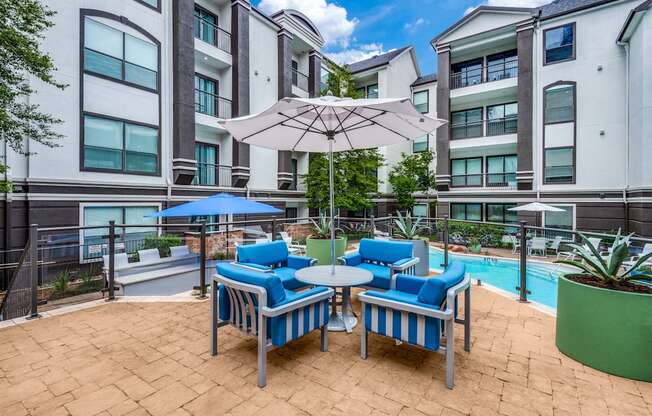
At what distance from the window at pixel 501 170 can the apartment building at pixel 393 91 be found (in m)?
3.29

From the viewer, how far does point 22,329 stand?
3797 mm

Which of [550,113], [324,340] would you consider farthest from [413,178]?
[324,340]

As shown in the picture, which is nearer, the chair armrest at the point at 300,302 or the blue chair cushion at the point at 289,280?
the chair armrest at the point at 300,302

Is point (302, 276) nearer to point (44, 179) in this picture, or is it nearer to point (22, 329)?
point (22, 329)

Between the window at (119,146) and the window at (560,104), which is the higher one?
the window at (560,104)

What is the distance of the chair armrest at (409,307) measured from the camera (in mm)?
2535

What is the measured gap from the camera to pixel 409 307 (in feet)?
8.78

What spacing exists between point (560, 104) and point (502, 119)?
252 centimetres

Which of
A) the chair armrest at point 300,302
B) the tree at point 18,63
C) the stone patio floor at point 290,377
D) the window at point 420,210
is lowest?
the stone patio floor at point 290,377

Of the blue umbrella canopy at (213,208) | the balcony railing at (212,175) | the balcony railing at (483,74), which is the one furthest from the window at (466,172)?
the blue umbrella canopy at (213,208)

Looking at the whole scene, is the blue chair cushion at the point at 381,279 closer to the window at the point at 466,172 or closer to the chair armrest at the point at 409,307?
the chair armrest at the point at 409,307

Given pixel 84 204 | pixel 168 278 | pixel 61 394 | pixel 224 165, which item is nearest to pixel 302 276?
pixel 61 394

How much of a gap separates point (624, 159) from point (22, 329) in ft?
62.3

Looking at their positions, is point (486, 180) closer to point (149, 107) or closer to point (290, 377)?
point (149, 107)
